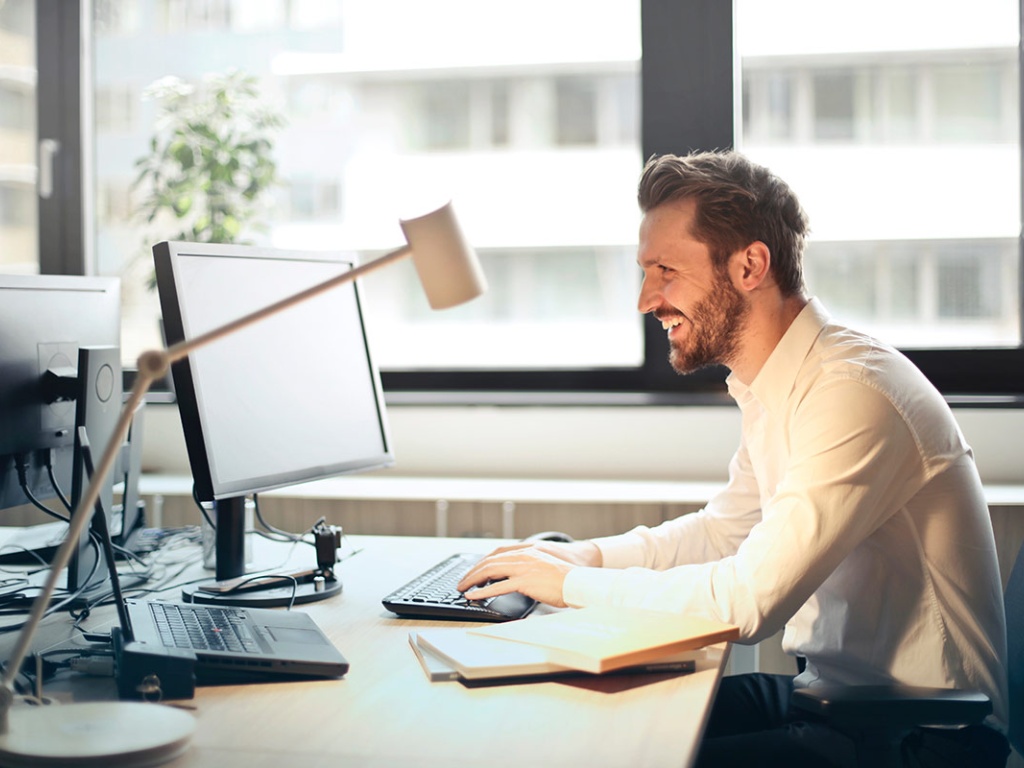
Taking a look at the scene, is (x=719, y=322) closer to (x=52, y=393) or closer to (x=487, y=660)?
(x=487, y=660)

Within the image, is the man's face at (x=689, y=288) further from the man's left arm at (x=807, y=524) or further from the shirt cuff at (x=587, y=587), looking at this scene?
the shirt cuff at (x=587, y=587)

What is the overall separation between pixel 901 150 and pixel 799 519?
1785 millimetres

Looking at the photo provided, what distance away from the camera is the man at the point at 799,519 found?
1.40 m

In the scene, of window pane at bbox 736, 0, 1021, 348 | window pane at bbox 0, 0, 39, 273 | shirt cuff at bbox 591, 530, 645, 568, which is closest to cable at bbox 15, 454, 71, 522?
shirt cuff at bbox 591, 530, 645, 568

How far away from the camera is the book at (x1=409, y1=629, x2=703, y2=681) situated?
48.3 inches

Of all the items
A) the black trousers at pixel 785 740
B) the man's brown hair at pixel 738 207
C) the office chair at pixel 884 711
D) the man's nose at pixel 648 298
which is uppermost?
the man's brown hair at pixel 738 207

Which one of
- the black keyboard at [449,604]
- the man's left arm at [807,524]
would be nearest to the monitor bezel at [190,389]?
the black keyboard at [449,604]

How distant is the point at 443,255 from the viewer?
120 cm

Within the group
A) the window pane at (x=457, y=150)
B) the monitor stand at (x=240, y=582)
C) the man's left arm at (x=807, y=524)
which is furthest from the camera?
the window pane at (x=457, y=150)

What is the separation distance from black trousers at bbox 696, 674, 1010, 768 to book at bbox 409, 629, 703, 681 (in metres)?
0.17

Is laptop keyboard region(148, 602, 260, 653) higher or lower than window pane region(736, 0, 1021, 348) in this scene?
lower

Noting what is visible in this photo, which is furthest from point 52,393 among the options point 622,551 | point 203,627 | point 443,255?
point 622,551

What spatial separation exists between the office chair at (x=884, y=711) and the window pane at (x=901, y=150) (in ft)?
5.87

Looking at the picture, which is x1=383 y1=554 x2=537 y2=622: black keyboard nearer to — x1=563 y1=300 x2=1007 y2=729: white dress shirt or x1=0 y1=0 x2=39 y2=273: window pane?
x1=563 y1=300 x2=1007 y2=729: white dress shirt
